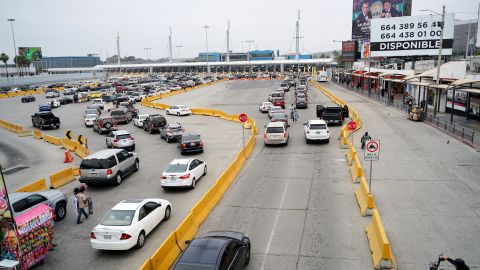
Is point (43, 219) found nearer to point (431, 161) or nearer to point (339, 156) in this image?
point (339, 156)

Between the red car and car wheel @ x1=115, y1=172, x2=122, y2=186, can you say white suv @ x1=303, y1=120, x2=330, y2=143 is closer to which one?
car wheel @ x1=115, y1=172, x2=122, y2=186

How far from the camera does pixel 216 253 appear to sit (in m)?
9.80

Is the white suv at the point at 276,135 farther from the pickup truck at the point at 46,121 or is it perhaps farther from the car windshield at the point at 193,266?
the pickup truck at the point at 46,121

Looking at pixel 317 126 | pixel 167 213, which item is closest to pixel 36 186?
pixel 167 213

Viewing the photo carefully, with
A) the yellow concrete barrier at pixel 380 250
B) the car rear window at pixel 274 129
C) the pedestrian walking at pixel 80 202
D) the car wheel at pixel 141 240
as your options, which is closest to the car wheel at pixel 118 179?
the pedestrian walking at pixel 80 202

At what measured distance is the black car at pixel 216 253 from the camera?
9.46 m

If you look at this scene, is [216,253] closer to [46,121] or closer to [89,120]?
[89,120]

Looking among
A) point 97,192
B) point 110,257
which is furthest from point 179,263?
point 97,192

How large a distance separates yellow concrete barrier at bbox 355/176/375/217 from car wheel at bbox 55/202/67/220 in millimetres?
11690

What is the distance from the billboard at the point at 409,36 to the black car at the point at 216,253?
5612 centimetres

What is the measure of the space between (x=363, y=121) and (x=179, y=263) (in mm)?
31348

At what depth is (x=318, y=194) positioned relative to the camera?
17.4 metres

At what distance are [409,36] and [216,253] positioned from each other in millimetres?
58956

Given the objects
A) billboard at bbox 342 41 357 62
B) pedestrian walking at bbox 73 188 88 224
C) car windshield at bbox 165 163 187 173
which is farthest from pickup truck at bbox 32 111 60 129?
billboard at bbox 342 41 357 62
